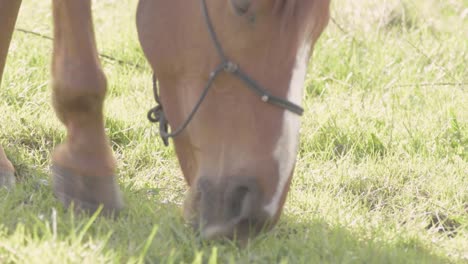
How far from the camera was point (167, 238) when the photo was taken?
119 inches

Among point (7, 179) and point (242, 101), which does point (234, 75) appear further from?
point (7, 179)

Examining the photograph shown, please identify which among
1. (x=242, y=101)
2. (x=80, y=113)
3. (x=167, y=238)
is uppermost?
(x=242, y=101)

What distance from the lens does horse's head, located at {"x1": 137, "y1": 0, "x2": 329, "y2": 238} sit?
2717 mm

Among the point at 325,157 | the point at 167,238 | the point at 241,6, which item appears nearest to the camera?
the point at 241,6

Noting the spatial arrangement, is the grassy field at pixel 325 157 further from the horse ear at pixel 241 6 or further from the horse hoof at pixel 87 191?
the horse ear at pixel 241 6

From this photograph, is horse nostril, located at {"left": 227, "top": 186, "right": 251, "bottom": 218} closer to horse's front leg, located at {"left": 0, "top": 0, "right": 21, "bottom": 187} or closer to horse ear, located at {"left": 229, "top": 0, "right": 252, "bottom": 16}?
horse ear, located at {"left": 229, "top": 0, "right": 252, "bottom": 16}

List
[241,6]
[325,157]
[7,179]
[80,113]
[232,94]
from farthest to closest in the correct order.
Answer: [325,157] → [7,179] → [80,113] → [232,94] → [241,6]

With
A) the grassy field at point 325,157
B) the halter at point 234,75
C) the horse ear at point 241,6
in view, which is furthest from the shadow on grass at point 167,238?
the horse ear at point 241,6

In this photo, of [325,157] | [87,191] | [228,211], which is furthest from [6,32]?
[325,157]

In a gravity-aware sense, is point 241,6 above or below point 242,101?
above

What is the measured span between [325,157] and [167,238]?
1.58 m

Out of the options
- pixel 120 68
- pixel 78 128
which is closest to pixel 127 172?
pixel 78 128

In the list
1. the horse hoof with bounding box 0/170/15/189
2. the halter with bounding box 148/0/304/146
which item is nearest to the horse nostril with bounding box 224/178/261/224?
the halter with bounding box 148/0/304/146

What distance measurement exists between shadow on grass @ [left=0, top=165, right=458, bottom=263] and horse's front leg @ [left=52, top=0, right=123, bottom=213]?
98mm
